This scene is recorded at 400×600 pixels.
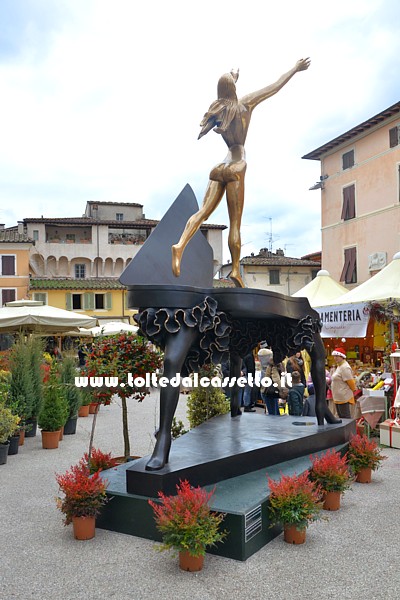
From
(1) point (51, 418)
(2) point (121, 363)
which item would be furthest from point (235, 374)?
(1) point (51, 418)

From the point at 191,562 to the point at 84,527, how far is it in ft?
3.53

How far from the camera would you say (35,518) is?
16.9ft

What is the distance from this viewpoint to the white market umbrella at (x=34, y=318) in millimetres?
11828

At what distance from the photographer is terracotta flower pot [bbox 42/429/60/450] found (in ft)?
28.0

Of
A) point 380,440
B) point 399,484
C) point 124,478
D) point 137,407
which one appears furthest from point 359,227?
point 124,478

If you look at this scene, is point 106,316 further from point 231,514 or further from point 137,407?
point 231,514

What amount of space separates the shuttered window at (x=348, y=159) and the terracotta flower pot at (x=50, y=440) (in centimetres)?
1987

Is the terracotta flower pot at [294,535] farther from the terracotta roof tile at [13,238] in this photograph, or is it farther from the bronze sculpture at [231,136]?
the terracotta roof tile at [13,238]

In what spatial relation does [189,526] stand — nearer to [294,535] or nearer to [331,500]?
[294,535]

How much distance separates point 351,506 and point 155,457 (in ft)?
7.03

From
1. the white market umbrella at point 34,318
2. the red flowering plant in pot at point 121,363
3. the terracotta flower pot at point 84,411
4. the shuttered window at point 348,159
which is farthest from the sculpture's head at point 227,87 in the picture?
the shuttered window at point 348,159

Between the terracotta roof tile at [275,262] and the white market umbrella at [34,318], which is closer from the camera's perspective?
the white market umbrella at [34,318]

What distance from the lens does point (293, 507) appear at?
14.3ft

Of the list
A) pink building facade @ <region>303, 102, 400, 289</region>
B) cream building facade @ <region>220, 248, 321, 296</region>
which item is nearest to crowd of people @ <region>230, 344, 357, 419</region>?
pink building facade @ <region>303, 102, 400, 289</region>
